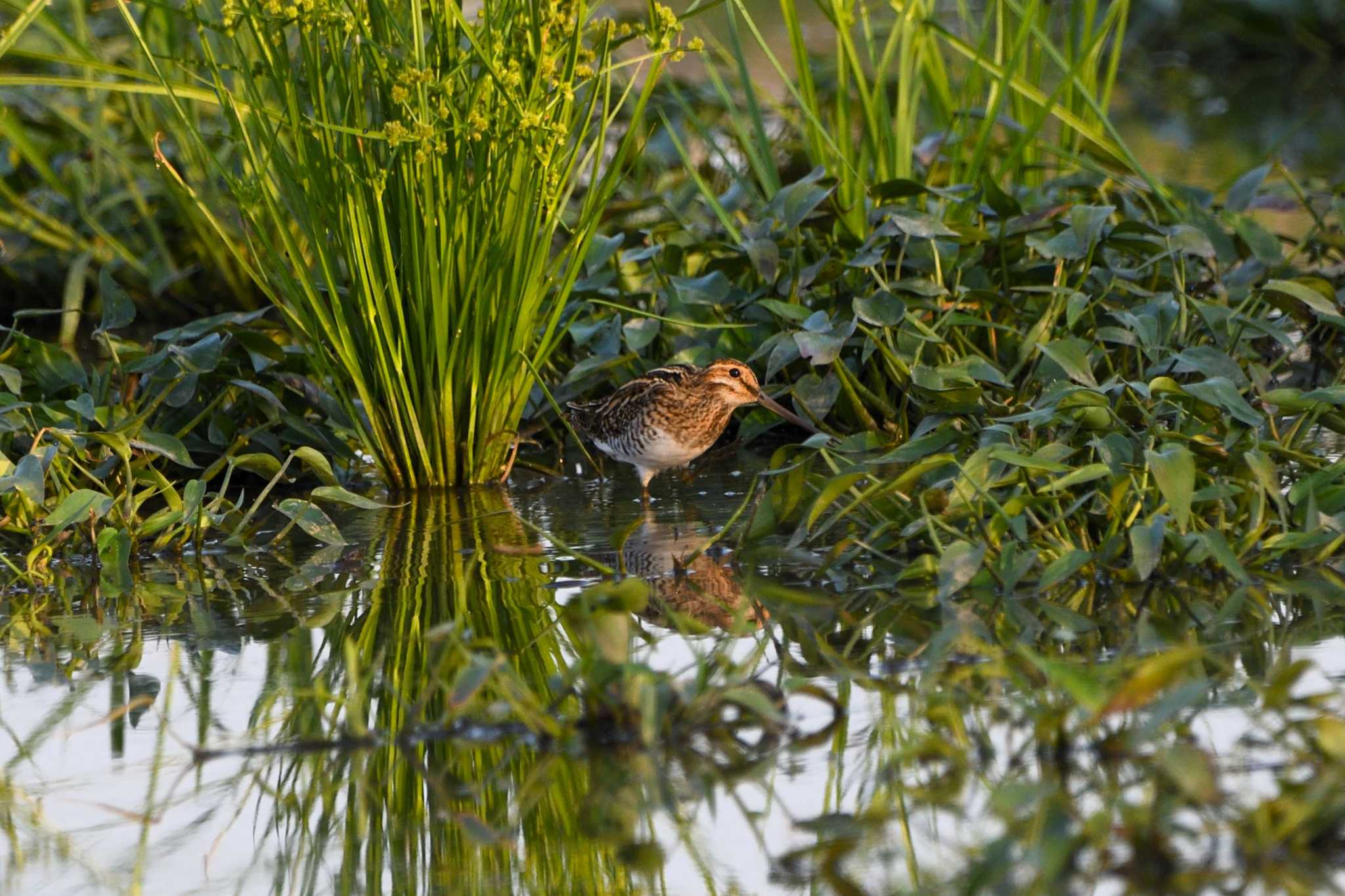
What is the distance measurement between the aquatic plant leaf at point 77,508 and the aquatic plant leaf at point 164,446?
36 centimetres

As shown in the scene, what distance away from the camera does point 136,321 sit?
6.97 meters

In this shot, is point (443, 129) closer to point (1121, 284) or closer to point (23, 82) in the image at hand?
point (23, 82)

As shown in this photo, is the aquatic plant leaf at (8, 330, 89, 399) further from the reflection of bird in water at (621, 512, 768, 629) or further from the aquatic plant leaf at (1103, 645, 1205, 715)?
the aquatic plant leaf at (1103, 645, 1205, 715)

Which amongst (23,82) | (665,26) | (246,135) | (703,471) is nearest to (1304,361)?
(703,471)

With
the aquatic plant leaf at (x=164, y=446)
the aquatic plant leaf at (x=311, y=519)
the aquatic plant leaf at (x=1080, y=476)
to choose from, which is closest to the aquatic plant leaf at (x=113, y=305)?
the aquatic plant leaf at (x=164, y=446)

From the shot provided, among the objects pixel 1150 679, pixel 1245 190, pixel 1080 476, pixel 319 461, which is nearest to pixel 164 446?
pixel 319 461

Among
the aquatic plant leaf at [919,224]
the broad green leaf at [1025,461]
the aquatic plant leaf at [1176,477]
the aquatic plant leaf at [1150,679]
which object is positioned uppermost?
the aquatic plant leaf at [919,224]

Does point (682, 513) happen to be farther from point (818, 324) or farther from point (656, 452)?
point (818, 324)

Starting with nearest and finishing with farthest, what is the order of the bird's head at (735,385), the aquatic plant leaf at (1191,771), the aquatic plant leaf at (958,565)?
1. the aquatic plant leaf at (1191,771)
2. the aquatic plant leaf at (958,565)
3. the bird's head at (735,385)

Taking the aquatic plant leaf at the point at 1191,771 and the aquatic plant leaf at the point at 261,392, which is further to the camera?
the aquatic plant leaf at the point at 261,392

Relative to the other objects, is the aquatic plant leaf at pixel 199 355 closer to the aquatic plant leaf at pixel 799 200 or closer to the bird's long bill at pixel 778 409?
the bird's long bill at pixel 778 409

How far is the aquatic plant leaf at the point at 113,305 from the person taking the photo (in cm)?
468

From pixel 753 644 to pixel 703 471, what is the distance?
1893mm

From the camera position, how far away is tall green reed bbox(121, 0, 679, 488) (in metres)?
3.88
